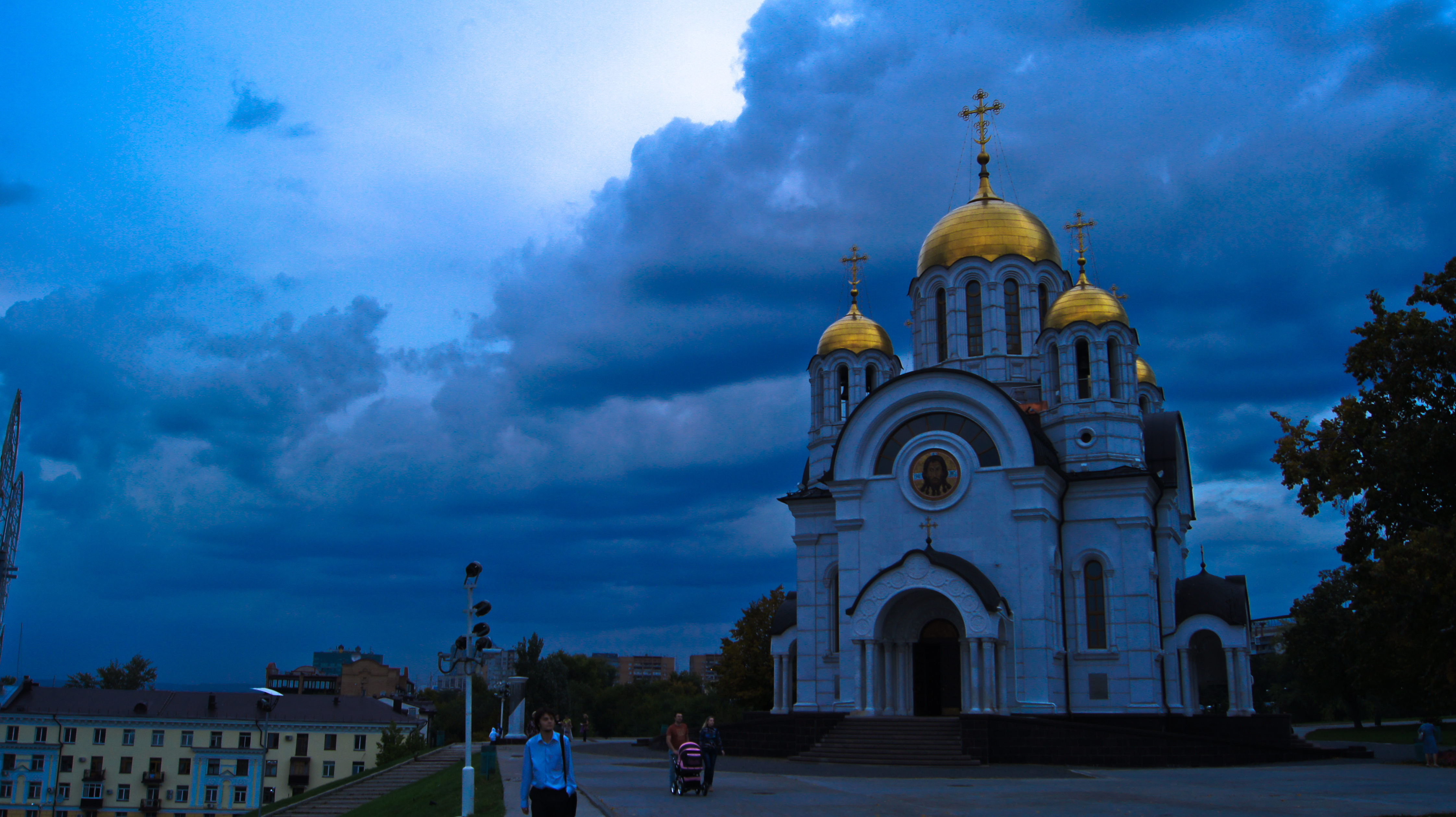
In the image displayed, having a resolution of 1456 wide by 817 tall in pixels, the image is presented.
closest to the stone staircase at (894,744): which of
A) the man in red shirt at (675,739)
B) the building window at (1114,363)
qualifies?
the man in red shirt at (675,739)

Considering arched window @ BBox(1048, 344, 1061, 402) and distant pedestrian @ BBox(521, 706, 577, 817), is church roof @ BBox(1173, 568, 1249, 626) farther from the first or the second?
distant pedestrian @ BBox(521, 706, 577, 817)

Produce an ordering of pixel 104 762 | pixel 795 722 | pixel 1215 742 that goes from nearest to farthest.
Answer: pixel 1215 742 → pixel 795 722 → pixel 104 762

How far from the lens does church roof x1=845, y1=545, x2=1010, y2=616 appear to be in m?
25.5

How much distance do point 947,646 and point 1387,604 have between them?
47.5 ft

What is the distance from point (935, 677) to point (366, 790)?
15856 mm

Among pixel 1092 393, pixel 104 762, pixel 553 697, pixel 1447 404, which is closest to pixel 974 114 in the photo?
pixel 1092 393

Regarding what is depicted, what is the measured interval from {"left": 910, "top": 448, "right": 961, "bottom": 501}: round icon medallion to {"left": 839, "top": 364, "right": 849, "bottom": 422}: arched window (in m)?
6.19

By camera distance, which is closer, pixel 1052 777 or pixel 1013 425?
pixel 1052 777

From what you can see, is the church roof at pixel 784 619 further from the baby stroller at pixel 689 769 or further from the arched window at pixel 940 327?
the baby stroller at pixel 689 769

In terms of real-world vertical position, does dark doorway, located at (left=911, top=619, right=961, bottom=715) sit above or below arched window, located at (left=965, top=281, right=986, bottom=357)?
below

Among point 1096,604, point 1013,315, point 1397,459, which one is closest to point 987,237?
point 1013,315

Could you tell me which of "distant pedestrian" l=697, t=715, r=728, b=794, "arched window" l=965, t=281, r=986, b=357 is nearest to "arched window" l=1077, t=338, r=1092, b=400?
"arched window" l=965, t=281, r=986, b=357

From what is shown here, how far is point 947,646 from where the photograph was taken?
28125mm

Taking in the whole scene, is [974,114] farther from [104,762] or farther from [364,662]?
[364,662]
